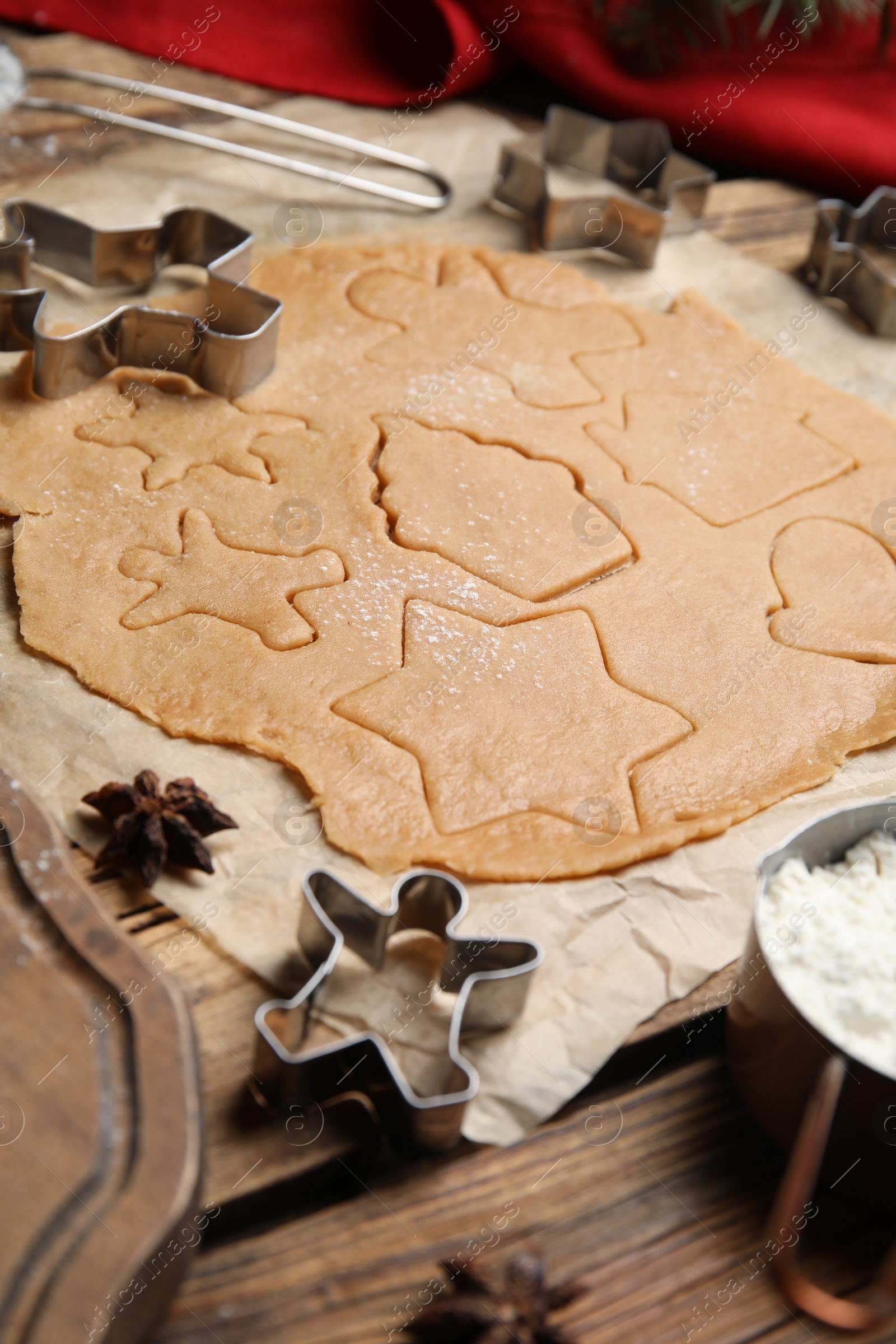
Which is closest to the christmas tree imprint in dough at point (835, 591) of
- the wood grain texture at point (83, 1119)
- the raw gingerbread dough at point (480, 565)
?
the raw gingerbread dough at point (480, 565)

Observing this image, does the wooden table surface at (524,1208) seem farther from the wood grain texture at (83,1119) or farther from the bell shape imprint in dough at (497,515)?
the bell shape imprint in dough at (497,515)

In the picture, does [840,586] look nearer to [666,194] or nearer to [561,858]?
[561,858]

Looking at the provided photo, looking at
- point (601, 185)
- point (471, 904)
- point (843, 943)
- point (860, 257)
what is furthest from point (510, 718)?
point (601, 185)

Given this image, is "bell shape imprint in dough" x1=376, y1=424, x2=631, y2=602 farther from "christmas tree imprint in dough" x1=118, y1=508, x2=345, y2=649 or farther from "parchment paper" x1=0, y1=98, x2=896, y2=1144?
"parchment paper" x1=0, y1=98, x2=896, y2=1144

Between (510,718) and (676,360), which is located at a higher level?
(676,360)

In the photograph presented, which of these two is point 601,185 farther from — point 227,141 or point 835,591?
point 835,591

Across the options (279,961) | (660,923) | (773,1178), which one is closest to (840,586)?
(660,923)
